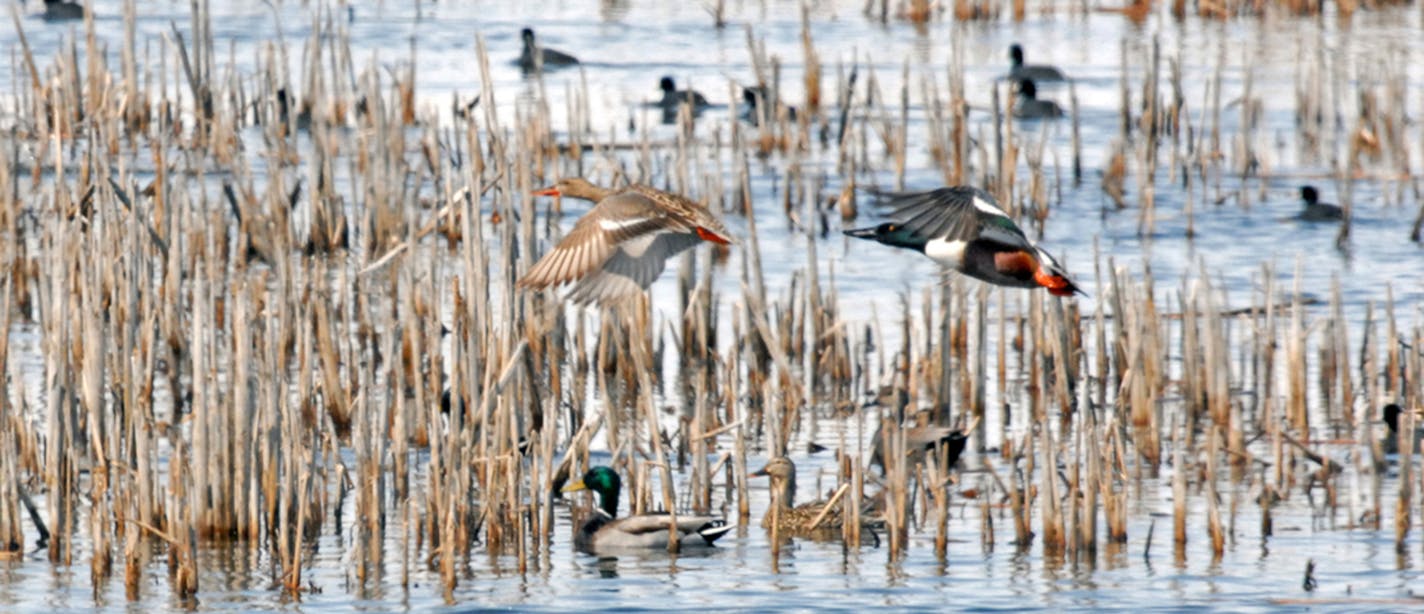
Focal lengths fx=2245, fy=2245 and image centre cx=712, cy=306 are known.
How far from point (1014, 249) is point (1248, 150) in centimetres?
924

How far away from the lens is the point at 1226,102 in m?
20.4

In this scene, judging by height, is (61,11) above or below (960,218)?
above

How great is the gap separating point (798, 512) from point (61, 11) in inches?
771

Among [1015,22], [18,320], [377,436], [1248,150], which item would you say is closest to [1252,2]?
[1015,22]

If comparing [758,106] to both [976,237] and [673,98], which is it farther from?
[976,237]

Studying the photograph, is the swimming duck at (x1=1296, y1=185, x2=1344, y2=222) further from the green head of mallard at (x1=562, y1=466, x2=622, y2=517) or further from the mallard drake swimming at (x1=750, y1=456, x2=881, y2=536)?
the green head of mallard at (x1=562, y1=466, x2=622, y2=517)

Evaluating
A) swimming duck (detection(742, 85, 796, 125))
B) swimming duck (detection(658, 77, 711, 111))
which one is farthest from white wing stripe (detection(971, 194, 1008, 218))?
swimming duck (detection(658, 77, 711, 111))

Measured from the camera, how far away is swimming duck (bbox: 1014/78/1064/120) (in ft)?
64.8

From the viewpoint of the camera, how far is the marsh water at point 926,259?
6.89m

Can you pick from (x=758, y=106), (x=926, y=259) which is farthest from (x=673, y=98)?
(x=926, y=259)

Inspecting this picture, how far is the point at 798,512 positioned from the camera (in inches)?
306

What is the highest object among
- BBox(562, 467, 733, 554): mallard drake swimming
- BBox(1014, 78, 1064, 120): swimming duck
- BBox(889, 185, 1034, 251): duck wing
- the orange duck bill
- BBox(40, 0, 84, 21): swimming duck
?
BBox(40, 0, 84, 21): swimming duck

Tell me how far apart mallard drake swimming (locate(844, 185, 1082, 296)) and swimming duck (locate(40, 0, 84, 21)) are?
19.1m

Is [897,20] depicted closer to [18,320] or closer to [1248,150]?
[1248,150]
